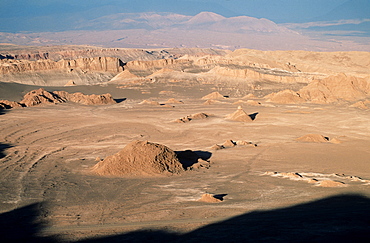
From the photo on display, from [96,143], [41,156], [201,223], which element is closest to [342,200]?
[201,223]

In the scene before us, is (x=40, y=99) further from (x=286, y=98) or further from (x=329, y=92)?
(x=329, y=92)

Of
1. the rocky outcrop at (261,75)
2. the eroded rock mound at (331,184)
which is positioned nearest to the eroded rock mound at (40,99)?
the rocky outcrop at (261,75)

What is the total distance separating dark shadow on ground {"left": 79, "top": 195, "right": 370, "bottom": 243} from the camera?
6406mm

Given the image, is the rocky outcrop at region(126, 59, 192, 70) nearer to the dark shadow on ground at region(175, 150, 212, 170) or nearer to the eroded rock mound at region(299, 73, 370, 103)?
the eroded rock mound at region(299, 73, 370, 103)

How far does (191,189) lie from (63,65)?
52.9m

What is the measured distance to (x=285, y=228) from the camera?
22.8ft

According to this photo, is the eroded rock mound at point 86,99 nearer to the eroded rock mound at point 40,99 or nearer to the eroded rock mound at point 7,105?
the eroded rock mound at point 40,99

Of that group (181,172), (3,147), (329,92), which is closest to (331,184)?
(181,172)

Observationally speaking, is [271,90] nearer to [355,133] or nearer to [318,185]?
[355,133]

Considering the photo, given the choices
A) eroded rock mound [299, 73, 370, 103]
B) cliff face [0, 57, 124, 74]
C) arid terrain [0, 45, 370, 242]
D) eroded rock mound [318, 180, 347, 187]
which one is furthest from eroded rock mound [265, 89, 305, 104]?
cliff face [0, 57, 124, 74]

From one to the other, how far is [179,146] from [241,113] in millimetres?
9243

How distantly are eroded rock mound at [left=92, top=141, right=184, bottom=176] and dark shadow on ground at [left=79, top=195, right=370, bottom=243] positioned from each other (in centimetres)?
489

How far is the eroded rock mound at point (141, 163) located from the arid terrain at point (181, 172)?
0.04 meters

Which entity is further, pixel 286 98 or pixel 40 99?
pixel 286 98
